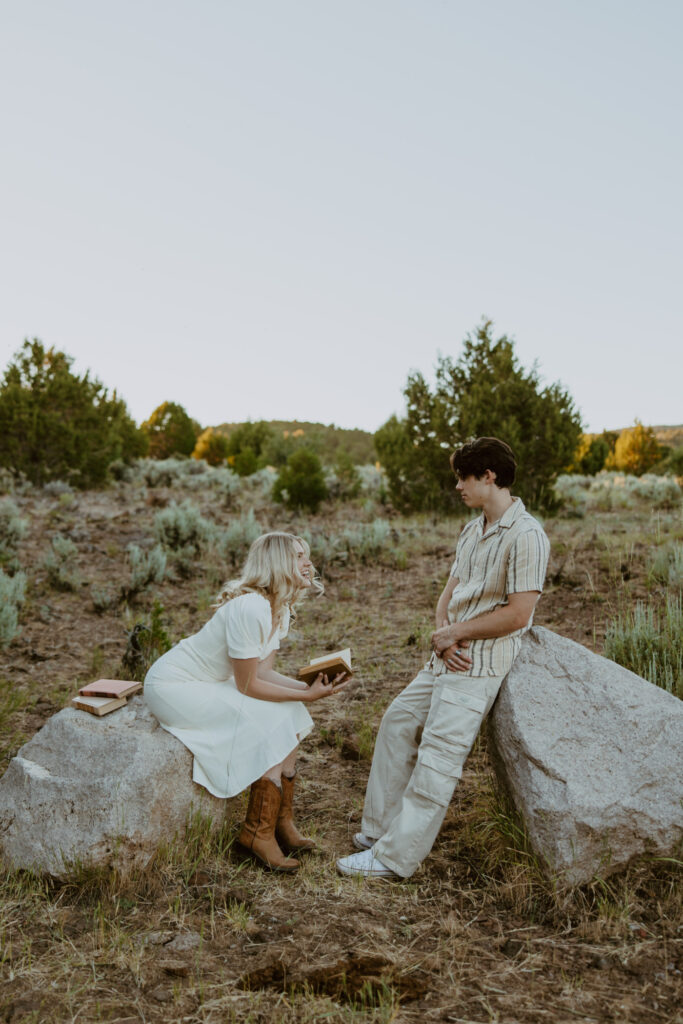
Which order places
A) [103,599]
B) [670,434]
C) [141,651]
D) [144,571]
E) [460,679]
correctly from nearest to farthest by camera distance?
[460,679] < [141,651] < [103,599] < [144,571] < [670,434]

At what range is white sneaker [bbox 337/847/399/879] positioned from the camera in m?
3.22

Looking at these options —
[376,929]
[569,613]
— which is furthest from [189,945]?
[569,613]

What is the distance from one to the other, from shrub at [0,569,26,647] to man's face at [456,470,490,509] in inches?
161

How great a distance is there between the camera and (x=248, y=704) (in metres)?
3.39

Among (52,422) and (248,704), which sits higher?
(52,422)

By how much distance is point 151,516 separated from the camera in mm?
10727

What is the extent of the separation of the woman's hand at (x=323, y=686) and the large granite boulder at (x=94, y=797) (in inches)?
23.7

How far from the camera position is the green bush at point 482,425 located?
10.6 metres

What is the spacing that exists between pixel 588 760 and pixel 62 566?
6052 mm

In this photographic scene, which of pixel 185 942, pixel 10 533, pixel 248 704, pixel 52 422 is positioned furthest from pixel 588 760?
pixel 52 422

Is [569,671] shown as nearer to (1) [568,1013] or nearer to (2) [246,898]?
(1) [568,1013]

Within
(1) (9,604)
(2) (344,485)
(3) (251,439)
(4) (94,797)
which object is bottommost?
(4) (94,797)

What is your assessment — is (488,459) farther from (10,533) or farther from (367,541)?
(10,533)

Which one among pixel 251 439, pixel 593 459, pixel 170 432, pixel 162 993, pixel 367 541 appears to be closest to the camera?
pixel 162 993
